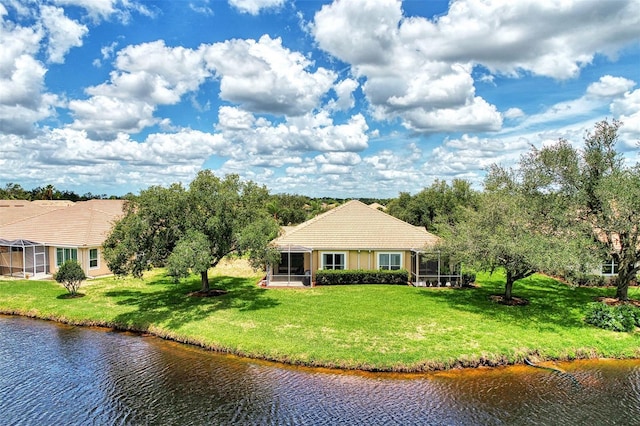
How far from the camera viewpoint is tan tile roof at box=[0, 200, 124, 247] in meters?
31.2

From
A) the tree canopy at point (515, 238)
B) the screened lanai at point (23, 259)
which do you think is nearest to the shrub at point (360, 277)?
the tree canopy at point (515, 238)

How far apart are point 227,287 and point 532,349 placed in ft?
62.7

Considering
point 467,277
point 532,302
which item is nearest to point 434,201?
point 467,277

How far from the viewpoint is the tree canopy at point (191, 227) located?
21.8 meters

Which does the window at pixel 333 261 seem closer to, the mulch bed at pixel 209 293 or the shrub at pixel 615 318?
the mulch bed at pixel 209 293

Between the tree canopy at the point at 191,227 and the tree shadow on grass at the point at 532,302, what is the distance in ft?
39.4

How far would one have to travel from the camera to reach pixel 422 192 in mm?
60219

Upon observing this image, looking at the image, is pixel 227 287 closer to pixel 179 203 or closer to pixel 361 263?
pixel 179 203

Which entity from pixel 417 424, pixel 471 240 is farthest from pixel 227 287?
pixel 417 424

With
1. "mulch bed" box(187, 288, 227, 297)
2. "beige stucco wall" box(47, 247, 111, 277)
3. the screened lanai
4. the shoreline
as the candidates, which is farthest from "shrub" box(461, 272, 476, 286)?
the screened lanai

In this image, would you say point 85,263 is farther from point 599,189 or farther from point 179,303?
point 599,189

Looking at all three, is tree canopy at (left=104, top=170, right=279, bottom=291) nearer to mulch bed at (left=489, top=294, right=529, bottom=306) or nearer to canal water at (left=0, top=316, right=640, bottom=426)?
canal water at (left=0, top=316, right=640, bottom=426)

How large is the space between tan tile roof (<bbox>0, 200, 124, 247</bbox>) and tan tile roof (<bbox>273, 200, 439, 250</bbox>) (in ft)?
47.5

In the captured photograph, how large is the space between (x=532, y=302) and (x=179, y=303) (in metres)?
21.0
